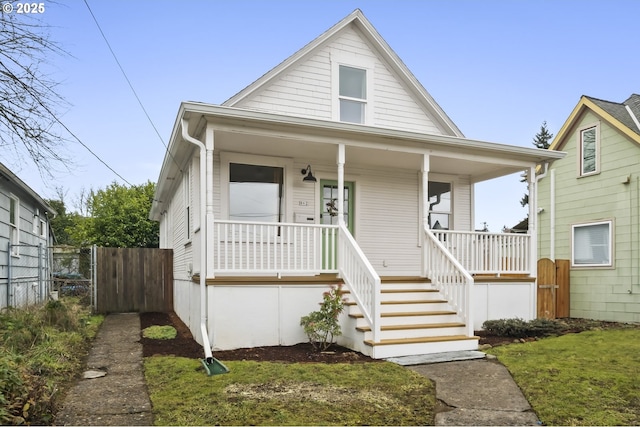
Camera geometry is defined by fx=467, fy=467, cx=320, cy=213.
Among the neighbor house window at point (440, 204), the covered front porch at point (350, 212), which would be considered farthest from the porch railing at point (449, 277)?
the neighbor house window at point (440, 204)

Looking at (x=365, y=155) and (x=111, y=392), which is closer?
(x=111, y=392)

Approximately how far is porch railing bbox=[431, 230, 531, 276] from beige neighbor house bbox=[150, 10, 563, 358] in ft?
0.13

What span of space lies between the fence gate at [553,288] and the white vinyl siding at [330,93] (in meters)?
4.58

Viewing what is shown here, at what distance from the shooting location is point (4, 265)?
9.73 m

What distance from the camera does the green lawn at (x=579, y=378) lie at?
14.2 feet

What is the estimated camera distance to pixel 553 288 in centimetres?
1191

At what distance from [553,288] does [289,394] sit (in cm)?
956

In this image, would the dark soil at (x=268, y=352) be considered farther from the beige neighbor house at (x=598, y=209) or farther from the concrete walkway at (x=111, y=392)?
the beige neighbor house at (x=598, y=209)

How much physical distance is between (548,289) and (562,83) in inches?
275

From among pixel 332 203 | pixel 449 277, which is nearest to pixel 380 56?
pixel 332 203

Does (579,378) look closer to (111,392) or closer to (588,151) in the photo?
(111,392)

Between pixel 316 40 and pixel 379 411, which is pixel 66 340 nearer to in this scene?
pixel 379 411

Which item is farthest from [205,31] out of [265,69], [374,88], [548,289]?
[548,289]

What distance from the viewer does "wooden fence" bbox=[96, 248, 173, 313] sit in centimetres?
1278
